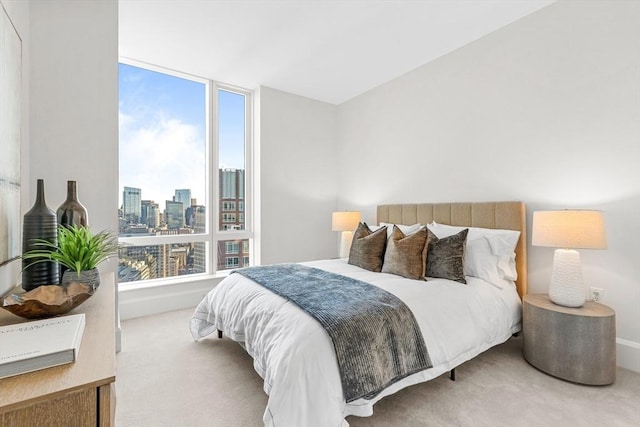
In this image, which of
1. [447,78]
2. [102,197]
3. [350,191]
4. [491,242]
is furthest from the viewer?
[350,191]

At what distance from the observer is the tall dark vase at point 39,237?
1311 millimetres

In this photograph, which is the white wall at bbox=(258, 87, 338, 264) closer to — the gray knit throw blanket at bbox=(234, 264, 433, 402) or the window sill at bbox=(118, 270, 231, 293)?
the window sill at bbox=(118, 270, 231, 293)

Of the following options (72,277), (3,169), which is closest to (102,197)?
(3,169)

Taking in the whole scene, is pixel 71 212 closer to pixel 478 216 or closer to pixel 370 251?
pixel 370 251

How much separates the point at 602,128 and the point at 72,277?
3500 millimetres

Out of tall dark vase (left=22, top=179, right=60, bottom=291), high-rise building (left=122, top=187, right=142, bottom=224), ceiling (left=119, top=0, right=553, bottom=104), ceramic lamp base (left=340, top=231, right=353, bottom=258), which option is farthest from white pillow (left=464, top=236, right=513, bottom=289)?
high-rise building (left=122, top=187, right=142, bottom=224)

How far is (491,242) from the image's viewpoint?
Result: 2.51 meters

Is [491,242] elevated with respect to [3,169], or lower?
lower

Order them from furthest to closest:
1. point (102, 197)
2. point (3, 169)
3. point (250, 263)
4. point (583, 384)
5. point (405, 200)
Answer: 1. point (250, 263)
2. point (405, 200)
3. point (102, 197)
4. point (583, 384)
5. point (3, 169)

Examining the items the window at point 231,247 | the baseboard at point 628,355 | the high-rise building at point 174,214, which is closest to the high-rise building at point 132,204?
the high-rise building at point 174,214

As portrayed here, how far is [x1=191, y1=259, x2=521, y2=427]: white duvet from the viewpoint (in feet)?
4.52

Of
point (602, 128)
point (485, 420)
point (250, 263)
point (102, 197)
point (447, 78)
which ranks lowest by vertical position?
point (485, 420)

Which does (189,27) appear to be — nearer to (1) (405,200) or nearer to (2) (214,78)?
(2) (214,78)

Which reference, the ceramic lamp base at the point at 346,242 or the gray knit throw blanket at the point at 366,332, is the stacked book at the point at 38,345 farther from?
the ceramic lamp base at the point at 346,242
